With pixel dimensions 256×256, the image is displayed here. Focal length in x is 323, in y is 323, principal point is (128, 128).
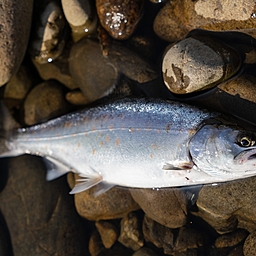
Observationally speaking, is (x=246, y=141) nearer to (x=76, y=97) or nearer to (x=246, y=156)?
(x=246, y=156)

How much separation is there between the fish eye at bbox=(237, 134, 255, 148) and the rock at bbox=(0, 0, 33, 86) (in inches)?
101

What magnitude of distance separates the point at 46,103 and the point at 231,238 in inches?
106

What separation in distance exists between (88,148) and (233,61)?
172cm

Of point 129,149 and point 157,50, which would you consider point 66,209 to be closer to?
point 129,149

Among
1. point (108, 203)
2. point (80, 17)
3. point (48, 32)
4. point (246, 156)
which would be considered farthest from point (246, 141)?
point (48, 32)

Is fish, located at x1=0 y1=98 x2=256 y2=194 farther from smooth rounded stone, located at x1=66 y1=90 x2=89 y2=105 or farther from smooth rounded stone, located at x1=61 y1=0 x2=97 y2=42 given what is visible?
smooth rounded stone, located at x1=61 y1=0 x2=97 y2=42

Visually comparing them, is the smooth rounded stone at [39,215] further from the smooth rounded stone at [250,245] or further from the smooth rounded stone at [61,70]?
the smooth rounded stone at [250,245]

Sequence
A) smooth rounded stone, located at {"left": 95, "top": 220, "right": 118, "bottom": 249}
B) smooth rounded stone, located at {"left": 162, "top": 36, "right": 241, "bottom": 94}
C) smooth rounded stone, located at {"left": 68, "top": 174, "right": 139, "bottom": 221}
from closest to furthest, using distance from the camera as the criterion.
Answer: smooth rounded stone, located at {"left": 162, "top": 36, "right": 241, "bottom": 94} < smooth rounded stone, located at {"left": 68, "top": 174, "right": 139, "bottom": 221} < smooth rounded stone, located at {"left": 95, "top": 220, "right": 118, "bottom": 249}

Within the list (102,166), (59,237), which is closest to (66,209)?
(59,237)

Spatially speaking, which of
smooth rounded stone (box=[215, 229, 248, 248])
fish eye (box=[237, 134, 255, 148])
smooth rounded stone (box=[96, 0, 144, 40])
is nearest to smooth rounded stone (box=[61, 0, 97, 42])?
smooth rounded stone (box=[96, 0, 144, 40])

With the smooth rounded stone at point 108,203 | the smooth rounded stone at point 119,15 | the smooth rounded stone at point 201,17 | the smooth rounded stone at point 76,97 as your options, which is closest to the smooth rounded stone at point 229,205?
the smooth rounded stone at point 108,203

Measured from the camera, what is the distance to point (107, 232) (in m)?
3.95

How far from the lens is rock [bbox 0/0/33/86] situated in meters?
3.50

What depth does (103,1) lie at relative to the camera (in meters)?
3.70
